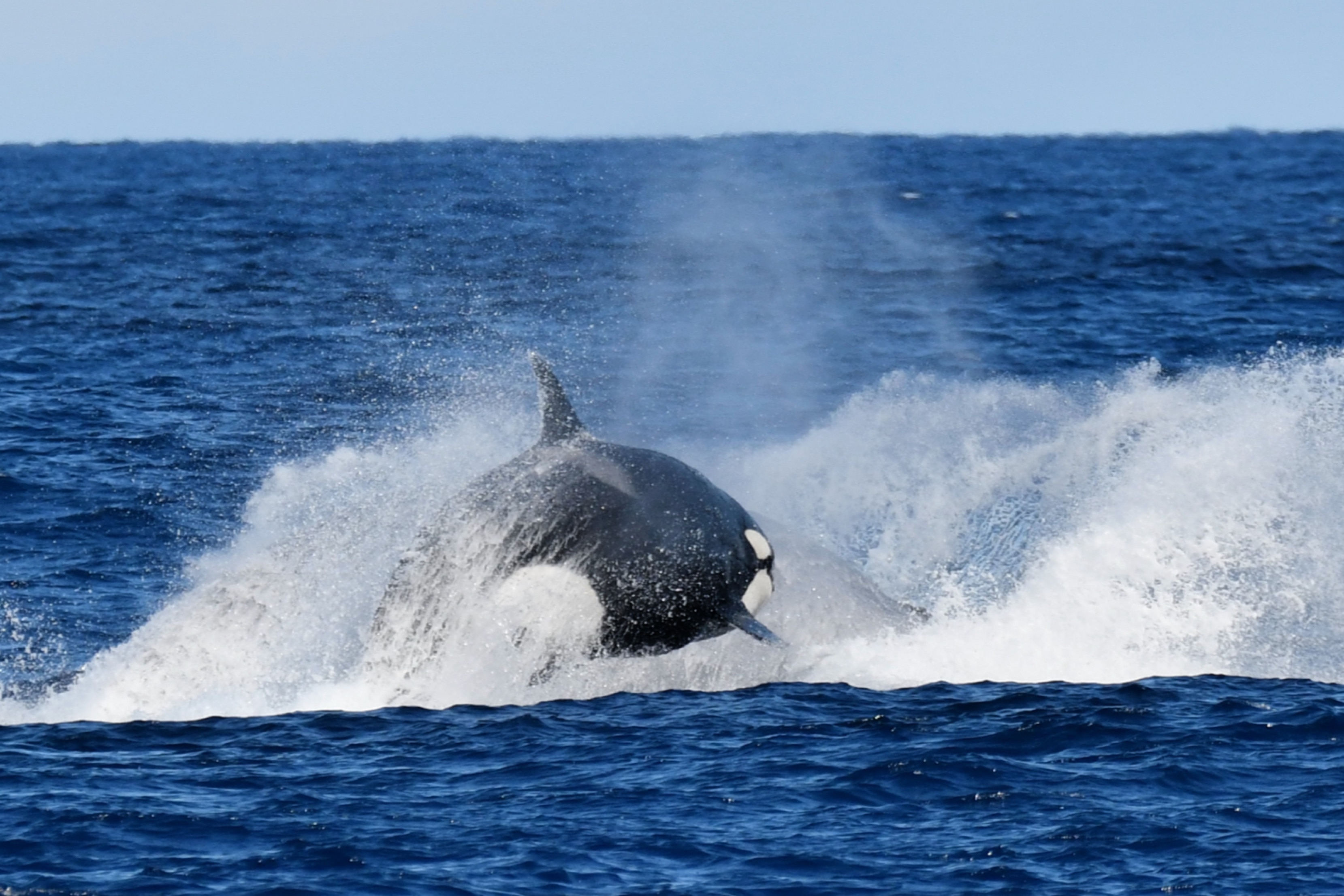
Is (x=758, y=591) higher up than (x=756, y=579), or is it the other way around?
(x=756, y=579)

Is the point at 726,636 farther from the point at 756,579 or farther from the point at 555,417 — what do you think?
the point at 555,417

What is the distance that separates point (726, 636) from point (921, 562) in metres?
6.43

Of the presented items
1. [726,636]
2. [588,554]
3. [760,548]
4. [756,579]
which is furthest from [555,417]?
[726,636]

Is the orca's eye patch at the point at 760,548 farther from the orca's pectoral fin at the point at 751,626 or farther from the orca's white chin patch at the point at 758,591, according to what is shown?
the orca's pectoral fin at the point at 751,626

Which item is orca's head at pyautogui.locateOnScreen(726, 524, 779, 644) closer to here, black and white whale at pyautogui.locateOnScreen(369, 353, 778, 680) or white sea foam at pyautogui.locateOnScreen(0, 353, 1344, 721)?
black and white whale at pyautogui.locateOnScreen(369, 353, 778, 680)

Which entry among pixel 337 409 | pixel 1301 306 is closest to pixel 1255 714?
pixel 337 409

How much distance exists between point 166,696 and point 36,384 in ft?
69.1

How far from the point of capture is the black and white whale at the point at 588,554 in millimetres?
17844

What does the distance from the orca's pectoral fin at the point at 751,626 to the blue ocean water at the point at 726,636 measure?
3.64 feet

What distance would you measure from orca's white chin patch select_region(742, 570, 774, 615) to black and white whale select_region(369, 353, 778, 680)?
2 centimetres

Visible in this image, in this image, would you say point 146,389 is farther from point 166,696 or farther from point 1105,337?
point 1105,337

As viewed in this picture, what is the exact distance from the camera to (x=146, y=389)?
39.3 metres

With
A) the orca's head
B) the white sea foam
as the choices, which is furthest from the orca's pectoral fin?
the white sea foam

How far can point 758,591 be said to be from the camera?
18422 millimetres
